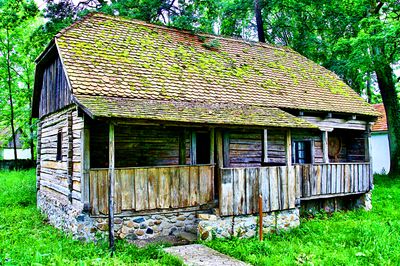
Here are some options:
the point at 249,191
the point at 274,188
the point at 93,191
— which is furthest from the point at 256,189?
the point at 93,191

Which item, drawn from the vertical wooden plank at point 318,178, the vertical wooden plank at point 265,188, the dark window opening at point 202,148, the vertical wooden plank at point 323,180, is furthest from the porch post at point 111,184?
the vertical wooden plank at point 323,180

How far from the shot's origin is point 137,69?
11.6 meters

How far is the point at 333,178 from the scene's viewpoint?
527 inches

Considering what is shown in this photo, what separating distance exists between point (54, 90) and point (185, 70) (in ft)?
14.6

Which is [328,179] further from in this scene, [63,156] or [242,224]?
[63,156]

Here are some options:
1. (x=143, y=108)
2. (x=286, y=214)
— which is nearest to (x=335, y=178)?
(x=286, y=214)

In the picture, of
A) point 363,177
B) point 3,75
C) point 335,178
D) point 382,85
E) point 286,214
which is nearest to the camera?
point 286,214

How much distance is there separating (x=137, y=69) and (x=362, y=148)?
1037 cm

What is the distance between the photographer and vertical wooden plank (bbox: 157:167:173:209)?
9797 millimetres

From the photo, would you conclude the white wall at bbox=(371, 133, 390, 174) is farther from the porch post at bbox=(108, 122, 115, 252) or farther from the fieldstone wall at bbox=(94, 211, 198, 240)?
the porch post at bbox=(108, 122, 115, 252)

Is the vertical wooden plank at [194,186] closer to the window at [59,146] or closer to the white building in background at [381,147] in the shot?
the window at [59,146]

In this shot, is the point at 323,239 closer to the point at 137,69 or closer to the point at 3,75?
the point at 137,69

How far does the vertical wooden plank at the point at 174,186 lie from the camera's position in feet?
32.7

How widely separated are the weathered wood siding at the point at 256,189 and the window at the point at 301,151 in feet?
12.2
